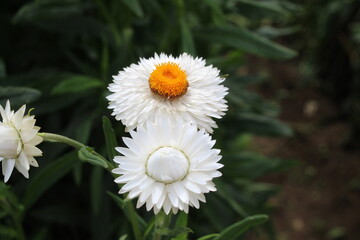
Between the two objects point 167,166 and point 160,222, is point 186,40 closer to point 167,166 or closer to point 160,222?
point 160,222

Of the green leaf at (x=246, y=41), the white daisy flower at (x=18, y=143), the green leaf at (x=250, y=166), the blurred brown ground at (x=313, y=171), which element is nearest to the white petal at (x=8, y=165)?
the white daisy flower at (x=18, y=143)

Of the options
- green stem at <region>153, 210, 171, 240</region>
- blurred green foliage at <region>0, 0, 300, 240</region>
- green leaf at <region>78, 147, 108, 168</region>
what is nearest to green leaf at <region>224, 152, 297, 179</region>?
blurred green foliage at <region>0, 0, 300, 240</region>

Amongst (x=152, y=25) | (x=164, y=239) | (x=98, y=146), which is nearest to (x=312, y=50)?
(x=152, y=25)

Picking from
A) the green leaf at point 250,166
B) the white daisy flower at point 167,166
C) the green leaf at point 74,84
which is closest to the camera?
the white daisy flower at point 167,166

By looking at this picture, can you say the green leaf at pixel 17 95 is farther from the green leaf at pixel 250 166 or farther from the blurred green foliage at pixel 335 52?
the blurred green foliage at pixel 335 52

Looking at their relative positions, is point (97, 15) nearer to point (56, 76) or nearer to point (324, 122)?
point (56, 76)

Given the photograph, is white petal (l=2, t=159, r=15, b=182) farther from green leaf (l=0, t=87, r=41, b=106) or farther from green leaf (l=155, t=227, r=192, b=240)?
green leaf (l=0, t=87, r=41, b=106)
